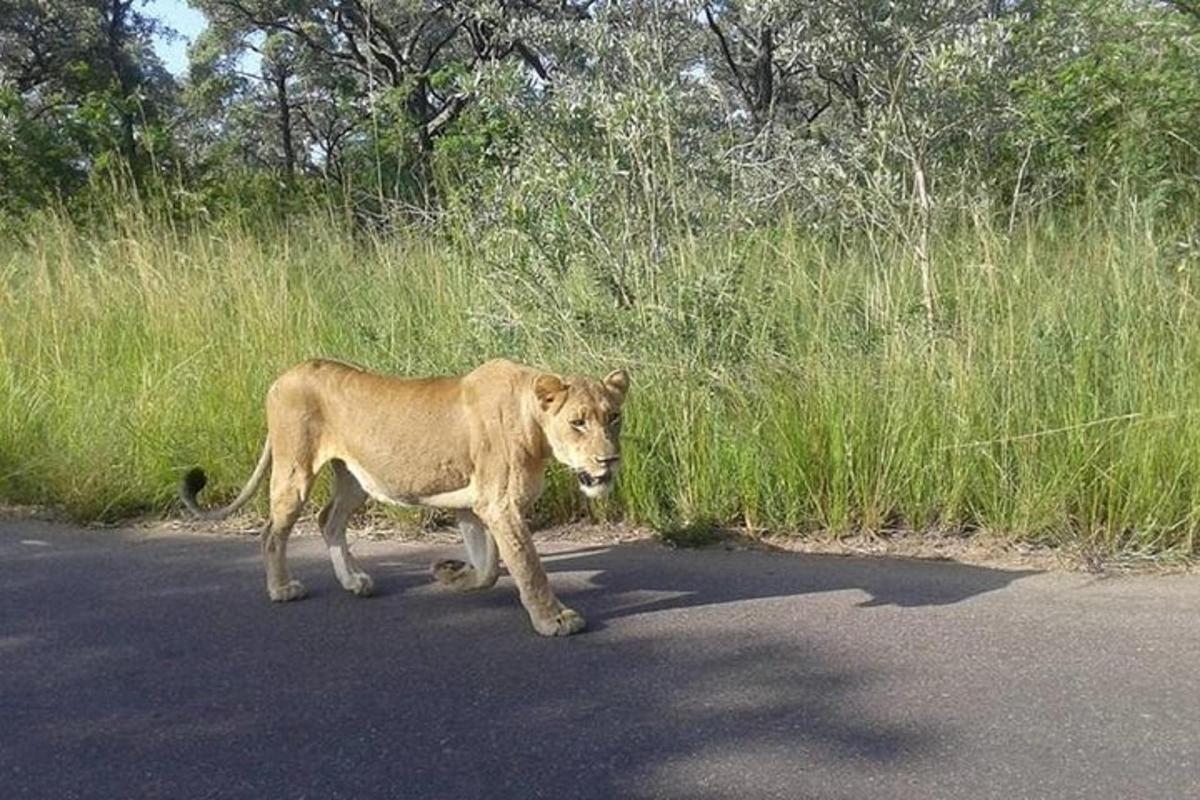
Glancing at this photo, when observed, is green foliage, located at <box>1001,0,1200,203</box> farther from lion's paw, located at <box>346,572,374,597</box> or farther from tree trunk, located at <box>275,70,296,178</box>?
tree trunk, located at <box>275,70,296,178</box>

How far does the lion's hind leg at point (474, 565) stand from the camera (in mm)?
5102

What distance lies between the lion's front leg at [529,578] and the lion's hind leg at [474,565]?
0.38 meters

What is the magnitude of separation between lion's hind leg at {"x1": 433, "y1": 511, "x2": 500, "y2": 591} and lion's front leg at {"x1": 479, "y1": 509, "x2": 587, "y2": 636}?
0.38m

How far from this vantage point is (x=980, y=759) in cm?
344

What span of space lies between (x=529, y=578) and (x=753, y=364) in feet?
7.33

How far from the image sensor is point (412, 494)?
16.3 ft

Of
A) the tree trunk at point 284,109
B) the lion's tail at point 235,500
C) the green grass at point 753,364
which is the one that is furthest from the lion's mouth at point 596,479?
the tree trunk at point 284,109

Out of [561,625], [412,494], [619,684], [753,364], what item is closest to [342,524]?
[412,494]

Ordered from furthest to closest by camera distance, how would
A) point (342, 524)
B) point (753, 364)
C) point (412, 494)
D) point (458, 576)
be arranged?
1. point (753, 364)
2. point (342, 524)
3. point (458, 576)
4. point (412, 494)

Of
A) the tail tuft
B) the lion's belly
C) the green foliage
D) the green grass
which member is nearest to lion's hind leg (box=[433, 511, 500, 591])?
the lion's belly

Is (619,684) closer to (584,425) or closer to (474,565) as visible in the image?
(584,425)

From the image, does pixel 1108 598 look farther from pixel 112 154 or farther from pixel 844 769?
pixel 112 154

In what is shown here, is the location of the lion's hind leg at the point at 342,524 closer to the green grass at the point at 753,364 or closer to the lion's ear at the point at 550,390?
the lion's ear at the point at 550,390

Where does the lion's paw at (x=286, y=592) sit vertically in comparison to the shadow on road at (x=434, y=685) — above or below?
above
